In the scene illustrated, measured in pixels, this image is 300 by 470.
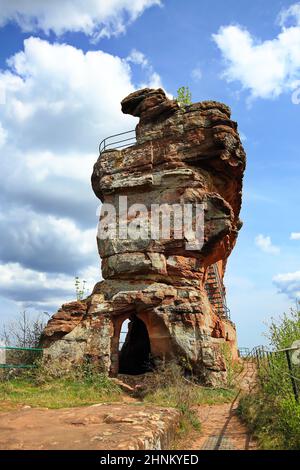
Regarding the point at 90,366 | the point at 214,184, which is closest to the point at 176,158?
the point at 214,184

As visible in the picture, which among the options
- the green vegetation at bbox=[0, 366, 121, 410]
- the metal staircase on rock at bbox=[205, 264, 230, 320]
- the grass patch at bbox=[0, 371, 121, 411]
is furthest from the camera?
the metal staircase on rock at bbox=[205, 264, 230, 320]

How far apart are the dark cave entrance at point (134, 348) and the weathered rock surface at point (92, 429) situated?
11.1 metres

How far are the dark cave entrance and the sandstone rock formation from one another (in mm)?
1077

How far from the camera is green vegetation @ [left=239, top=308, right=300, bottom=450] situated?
5.72 m

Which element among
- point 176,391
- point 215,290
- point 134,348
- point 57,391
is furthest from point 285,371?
point 215,290

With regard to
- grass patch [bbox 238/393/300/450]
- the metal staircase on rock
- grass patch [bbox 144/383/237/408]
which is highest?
the metal staircase on rock

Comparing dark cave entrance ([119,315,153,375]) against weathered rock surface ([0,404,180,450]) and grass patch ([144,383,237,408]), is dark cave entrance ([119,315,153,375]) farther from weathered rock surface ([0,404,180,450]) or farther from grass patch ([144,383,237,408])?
A: weathered rock surface ([0,404,180,450])

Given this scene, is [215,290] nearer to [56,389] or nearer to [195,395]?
[195,395]

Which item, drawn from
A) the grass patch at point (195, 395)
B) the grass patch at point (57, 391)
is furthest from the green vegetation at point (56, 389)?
the grass patch at point (195, 395)

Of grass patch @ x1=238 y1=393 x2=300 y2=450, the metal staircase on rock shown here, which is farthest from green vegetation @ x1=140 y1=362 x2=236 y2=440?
the metal staircase on rock

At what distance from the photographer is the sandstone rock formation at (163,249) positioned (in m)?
13.1

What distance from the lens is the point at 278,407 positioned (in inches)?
271

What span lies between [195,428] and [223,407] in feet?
10.9
